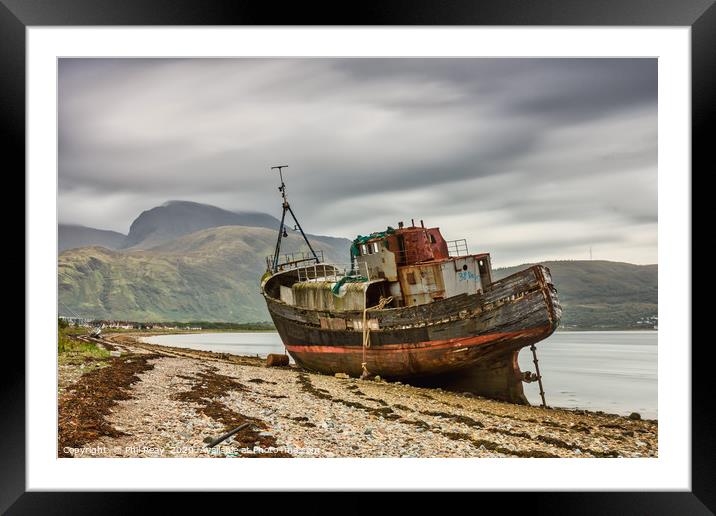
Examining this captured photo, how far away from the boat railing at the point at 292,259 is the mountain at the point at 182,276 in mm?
271

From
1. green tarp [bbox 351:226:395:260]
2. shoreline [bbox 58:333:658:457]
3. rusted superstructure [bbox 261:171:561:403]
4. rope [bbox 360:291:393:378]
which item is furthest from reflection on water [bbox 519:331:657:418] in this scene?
green tarp [bbox 351:226:395:260]

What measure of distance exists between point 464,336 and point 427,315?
937 millimetres

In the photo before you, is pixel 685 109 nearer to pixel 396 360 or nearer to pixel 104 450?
pixel 396 360

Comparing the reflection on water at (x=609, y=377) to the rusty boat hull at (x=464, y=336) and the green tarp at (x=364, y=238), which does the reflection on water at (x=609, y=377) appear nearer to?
the rusty boat hull at (x=464, y=336)

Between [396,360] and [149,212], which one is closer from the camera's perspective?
[149,212]

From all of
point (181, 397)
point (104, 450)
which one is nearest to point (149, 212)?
point (181, 397)

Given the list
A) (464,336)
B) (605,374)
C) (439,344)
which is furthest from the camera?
(605,374)

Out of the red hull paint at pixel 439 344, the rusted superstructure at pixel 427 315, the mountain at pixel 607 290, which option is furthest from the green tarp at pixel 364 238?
the mountain at pixel 607 290

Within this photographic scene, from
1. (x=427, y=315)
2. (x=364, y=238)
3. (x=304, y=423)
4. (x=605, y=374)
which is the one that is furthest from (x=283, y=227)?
(x=605, y=374)

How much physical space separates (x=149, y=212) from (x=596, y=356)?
44.4 ft

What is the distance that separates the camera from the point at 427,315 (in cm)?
1134

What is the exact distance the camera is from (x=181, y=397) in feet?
28.2

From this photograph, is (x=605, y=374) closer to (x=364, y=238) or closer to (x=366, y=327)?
(x=366, y=327)
